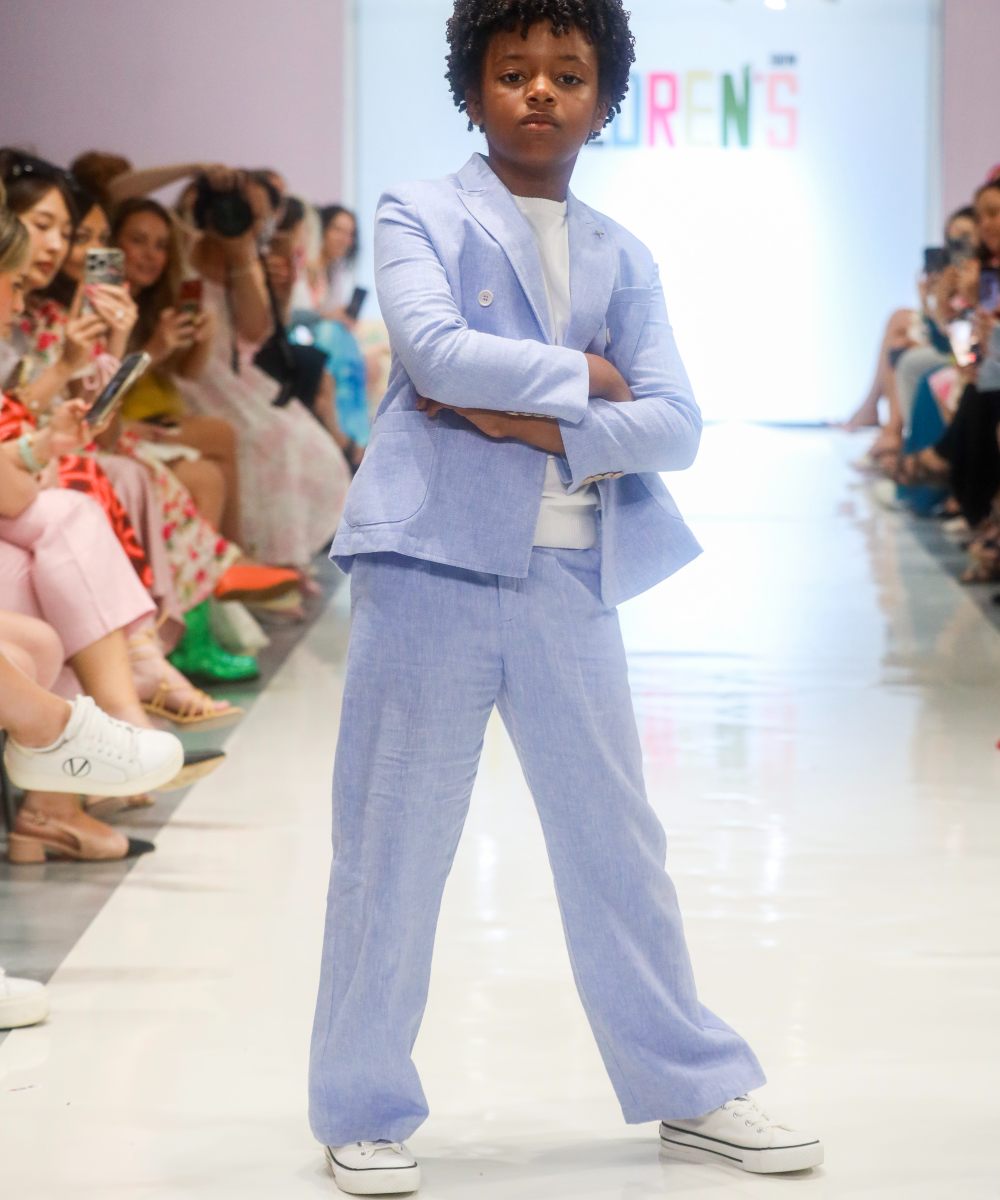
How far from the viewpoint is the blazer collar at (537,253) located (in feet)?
5.76

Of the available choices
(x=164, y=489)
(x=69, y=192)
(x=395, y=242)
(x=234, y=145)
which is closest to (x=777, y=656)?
(x=164, y=489)

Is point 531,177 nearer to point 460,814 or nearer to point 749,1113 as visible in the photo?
point 460,814

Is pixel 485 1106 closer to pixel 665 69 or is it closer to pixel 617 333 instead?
pixel 617 333

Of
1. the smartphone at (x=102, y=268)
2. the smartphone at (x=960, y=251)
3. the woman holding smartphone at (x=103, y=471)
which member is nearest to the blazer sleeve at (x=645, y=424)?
the woman holding smartphone at (x=103, y=471)

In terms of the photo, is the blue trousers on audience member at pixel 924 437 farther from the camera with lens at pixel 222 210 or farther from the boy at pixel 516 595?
the boy at pixel 516 595

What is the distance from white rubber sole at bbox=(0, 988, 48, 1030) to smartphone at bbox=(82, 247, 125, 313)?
171 cm

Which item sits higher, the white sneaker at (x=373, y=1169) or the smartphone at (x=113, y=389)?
the smartphone at (x=113, y=389)

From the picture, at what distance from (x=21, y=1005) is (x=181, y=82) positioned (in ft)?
27.3

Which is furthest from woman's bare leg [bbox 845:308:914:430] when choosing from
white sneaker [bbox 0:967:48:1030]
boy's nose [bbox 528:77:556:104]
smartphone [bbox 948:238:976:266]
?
boy's nose [bbox 528:77:556:104]

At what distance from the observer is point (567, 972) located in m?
2.44

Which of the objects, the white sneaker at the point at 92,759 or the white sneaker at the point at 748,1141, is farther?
the white sneaker at the point at 92,759

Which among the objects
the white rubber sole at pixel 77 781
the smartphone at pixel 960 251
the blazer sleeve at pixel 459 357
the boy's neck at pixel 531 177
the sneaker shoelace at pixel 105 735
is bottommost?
the white rubber sole at pixel 77 781

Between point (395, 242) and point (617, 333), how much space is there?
0.77 ft

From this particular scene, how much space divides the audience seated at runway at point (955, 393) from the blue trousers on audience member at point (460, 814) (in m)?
4.00
